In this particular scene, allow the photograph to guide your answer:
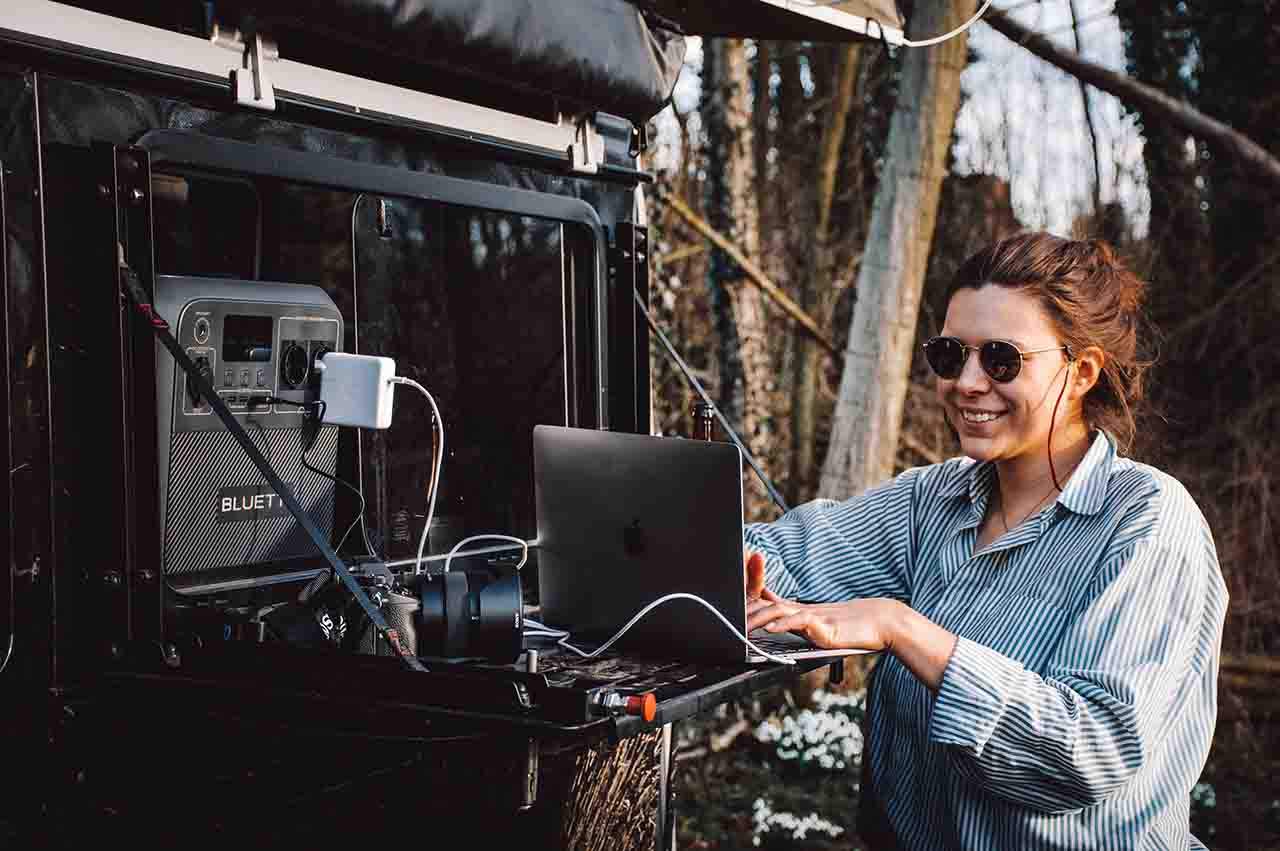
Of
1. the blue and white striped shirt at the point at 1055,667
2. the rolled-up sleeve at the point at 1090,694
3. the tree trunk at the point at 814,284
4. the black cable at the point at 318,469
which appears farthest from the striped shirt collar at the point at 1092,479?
the tree trunk at the point at 814,284

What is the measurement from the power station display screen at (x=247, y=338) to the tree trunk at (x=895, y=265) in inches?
161

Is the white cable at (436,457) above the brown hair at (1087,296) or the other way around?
the other way around

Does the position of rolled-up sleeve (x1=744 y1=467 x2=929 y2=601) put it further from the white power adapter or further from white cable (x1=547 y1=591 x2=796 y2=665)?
the white power adapter

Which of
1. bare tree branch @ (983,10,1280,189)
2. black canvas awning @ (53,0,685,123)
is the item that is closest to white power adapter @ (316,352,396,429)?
black canvas awning @ (53,0,685,123)

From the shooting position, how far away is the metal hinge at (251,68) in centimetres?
230

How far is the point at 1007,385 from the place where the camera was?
2.58 meters

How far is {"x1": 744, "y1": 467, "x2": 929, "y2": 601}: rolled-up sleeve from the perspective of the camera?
117 inches

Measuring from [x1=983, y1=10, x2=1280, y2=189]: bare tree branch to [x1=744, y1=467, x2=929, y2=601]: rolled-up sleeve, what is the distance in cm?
401

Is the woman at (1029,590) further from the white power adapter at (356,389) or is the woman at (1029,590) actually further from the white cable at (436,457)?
the white power adapter at (356,389)

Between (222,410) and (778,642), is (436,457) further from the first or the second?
(778,642)

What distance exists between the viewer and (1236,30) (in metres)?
7.82

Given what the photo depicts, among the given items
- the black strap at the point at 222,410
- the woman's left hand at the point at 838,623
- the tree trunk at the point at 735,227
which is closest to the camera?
the black strap at the point at 222,410

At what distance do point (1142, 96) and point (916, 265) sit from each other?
4.70ft

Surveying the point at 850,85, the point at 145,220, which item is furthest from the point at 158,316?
the point at 850,85
